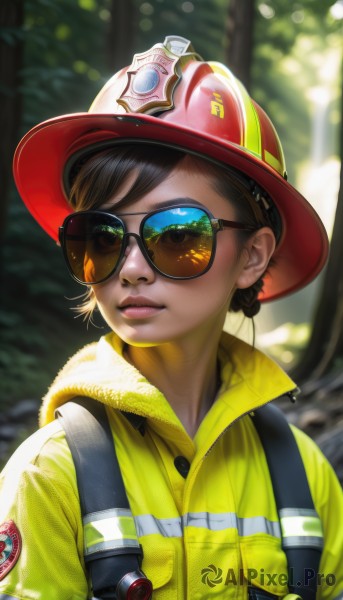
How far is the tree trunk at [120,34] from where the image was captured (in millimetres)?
12925

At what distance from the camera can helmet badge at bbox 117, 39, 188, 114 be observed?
2.23m

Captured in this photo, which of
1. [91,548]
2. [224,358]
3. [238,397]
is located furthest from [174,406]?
[91,548]

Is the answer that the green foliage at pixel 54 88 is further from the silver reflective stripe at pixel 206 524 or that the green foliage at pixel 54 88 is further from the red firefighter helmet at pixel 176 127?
the silver reflective stripe at pixel 206 524

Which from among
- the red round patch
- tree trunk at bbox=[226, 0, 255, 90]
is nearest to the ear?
the red round patch

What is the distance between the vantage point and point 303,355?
952 centimetres

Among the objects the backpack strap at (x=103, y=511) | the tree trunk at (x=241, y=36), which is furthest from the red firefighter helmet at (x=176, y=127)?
the tree trunk at (x=241, y=36)

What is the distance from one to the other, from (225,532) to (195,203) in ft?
3.15

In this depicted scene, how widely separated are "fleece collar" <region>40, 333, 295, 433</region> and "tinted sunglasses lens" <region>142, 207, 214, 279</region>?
341mm

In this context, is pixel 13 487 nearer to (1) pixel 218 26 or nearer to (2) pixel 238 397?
(2) pixel 238 397

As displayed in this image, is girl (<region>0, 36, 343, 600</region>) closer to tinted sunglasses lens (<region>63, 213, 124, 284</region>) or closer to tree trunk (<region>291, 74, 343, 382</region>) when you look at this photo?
tinted sunglasses lens (<region>63, 213, 124, 284</region>)

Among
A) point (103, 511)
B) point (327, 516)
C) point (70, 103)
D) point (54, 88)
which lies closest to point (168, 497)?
point (103, 511)

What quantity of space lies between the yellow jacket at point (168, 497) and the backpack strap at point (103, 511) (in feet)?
0.12

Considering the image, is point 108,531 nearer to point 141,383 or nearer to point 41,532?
point 41,532

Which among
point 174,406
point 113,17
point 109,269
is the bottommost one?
point 174,406
